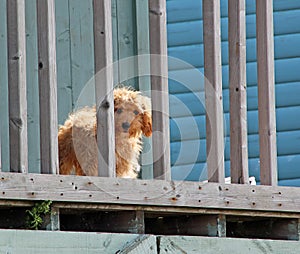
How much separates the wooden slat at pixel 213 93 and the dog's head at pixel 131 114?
2.24 m

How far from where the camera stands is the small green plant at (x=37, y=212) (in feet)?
15.6

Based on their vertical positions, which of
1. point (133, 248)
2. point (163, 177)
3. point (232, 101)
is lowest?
point (133, 248)

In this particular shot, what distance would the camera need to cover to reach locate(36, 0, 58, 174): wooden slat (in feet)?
15.8

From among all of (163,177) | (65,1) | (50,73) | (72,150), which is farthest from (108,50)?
(65,1)

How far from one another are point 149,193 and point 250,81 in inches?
160

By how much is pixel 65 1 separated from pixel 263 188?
3.75 m

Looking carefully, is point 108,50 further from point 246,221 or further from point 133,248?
point 246,221

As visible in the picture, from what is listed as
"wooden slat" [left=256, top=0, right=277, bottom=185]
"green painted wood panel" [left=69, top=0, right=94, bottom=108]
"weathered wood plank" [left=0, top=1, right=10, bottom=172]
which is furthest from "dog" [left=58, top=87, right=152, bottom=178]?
"wooden slat" [left=256, top=0, right=277, bottom=185]

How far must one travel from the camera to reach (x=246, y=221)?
5.77m

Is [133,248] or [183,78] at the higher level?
[183,78]

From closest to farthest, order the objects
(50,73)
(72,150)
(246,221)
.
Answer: (50,73)
(246,221)
(72,150)

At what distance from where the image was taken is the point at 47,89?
15.9 feet

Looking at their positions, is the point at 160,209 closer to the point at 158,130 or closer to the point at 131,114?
the point at 158,130

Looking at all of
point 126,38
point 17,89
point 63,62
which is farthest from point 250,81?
point 17,89
